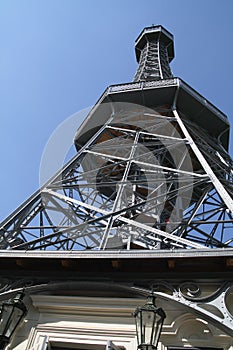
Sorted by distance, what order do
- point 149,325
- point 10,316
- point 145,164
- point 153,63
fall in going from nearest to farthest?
point 149,325
point 10,316
point 145,164
point 153,63

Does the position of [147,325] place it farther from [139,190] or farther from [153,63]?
[153,63]

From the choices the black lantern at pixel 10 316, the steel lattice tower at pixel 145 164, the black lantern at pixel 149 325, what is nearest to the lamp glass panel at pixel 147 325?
the black lantern at pixel 149 325

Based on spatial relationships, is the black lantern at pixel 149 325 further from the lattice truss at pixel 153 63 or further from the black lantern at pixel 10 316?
the lattice truss at pixel 153 63

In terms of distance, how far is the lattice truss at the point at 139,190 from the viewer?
8.85 metres

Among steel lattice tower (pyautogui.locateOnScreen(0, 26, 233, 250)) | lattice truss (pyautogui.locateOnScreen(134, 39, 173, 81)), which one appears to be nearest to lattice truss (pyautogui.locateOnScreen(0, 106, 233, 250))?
steel lattice tower (pyautogui.locateOnScreen(0, 26, 233, 250))

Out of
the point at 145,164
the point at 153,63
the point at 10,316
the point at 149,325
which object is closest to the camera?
the point at 149,325

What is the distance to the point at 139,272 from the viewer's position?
645 centimetres

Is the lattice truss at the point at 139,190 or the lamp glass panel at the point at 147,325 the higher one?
the lattice truss at the point at 139,190

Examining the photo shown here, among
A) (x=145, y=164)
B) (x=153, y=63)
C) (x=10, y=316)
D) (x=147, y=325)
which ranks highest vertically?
(x=153, y=63)

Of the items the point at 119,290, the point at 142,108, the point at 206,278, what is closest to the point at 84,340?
the point at 119,290

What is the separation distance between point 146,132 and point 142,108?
1.69m

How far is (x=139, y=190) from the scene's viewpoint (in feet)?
50.0

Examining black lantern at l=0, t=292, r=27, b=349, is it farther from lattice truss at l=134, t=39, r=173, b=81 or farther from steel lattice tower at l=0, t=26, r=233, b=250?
lattice truss at l=134, t=39, r=173, b=81

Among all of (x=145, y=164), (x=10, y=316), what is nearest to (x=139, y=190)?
(x=145, y=164)
